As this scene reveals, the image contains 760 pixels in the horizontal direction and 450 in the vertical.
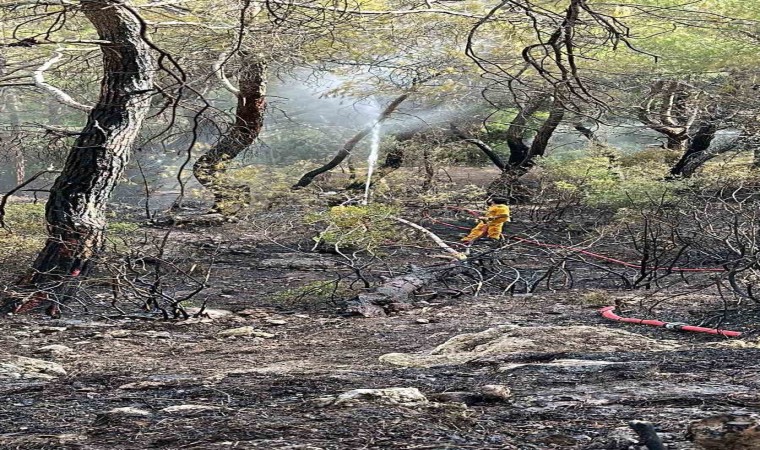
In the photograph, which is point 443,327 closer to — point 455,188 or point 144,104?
point 144,104

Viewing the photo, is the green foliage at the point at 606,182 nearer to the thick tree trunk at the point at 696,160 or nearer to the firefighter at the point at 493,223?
the thick tree trunk at the point at 696,160

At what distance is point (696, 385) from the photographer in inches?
122

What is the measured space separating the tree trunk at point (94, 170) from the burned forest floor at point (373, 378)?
1.57 feet

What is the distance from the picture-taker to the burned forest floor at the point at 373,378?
2.46 metres

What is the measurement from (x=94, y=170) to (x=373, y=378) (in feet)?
14.7

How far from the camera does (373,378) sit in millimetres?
3744

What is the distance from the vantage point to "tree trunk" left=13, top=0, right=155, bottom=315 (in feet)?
23.7

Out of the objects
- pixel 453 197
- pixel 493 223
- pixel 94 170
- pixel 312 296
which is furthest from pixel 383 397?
pixel 453 197

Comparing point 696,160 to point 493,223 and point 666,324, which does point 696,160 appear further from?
point 666,324

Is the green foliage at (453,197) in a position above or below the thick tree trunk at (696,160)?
below

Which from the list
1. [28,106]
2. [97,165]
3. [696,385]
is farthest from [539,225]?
[28,106]

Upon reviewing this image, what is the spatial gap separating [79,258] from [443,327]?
3.29 meters

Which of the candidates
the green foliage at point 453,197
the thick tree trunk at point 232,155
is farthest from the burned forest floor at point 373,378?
the green foliage at point 453,197

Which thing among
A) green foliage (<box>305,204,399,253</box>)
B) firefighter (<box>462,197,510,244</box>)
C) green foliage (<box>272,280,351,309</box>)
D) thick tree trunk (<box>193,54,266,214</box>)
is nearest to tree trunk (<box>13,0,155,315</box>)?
green foliage (<box>272,280,351,309</box>)
